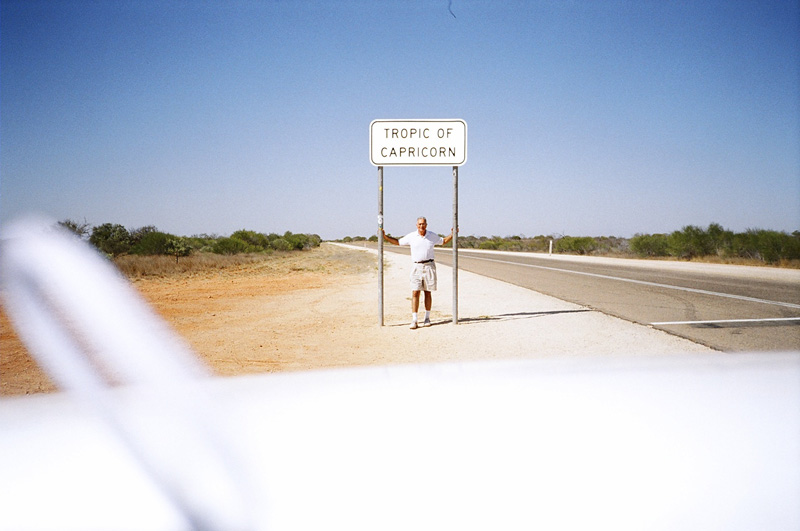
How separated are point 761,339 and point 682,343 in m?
1.23

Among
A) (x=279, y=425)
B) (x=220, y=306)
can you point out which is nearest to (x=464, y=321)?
(x=220, y=306)

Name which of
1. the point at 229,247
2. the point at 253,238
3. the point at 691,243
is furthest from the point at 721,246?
the point at 253,238

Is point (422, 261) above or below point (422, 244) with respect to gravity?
below

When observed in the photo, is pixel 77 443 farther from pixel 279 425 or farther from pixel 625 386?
pixel 625 386

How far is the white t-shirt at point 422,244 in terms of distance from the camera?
9.95 metres

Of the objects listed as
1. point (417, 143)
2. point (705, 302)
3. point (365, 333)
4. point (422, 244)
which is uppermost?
point (417, 143)

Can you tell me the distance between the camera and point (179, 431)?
80.4 inches

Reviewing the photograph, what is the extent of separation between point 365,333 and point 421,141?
11.0 feet

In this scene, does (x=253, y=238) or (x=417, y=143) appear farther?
(x=253, y=238)

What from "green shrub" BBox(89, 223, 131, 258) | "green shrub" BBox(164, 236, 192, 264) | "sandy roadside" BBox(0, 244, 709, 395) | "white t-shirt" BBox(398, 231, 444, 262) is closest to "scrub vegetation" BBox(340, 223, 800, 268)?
"sandy roadside" BBox(0, 244, 709, 395)

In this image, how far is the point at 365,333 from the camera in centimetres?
959

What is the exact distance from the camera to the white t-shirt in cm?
995

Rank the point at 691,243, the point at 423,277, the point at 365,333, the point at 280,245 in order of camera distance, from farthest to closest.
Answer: the point at 280,245 → the point at 691,243 → the point at 423,277 → the point at 365,333

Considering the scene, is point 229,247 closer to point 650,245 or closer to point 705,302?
point 650,245
